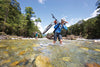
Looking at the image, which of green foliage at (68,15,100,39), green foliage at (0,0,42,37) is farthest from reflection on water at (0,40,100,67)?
green foliage at (68,15,100,39)

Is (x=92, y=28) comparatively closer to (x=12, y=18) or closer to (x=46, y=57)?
(x=12, y=18)

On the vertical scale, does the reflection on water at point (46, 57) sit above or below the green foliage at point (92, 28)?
below

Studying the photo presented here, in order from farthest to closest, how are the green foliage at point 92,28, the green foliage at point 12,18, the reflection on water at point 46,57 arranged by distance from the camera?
the green foliage at point 92,28
the green foliage at point 12,18
the reflection on water at point 46,57

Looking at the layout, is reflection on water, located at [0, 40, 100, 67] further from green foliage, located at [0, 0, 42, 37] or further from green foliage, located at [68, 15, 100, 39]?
green foliage, located at [68, 15, 100, 39]

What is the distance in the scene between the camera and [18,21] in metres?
30.1

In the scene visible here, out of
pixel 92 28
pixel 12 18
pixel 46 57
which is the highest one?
pixel 12 18

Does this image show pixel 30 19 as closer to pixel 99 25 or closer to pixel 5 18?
pixel 5 18

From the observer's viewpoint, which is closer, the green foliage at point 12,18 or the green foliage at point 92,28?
the green foliage at point 12,18

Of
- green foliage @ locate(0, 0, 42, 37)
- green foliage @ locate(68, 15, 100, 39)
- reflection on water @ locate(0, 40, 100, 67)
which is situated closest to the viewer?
reflection on water @ locate(0, 40, 100, 67)

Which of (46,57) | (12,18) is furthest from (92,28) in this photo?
(46,57)

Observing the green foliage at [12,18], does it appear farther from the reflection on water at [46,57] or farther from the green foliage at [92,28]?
the green foliage at [92,28]

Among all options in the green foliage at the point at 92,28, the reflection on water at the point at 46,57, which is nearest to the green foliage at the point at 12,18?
the reflection on water at the point at 46,57

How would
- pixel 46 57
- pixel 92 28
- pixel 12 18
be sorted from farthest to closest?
pixel 92 28 → pixel 12 18 → pixel 46 57

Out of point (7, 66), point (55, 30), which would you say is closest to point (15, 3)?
point (55, 30)
